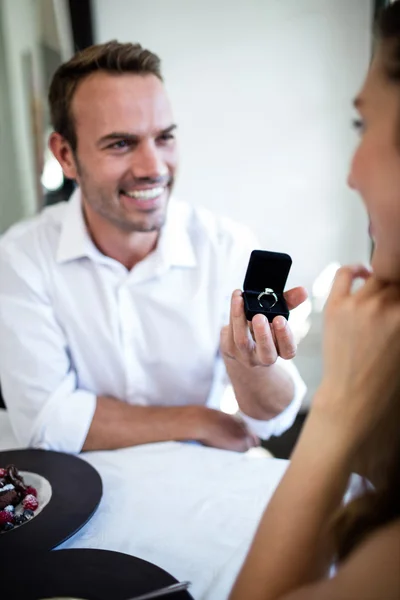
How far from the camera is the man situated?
807mm

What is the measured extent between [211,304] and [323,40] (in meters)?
0.54

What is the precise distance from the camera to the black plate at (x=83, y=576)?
408 mm

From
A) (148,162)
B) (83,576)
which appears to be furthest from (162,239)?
(83,576)

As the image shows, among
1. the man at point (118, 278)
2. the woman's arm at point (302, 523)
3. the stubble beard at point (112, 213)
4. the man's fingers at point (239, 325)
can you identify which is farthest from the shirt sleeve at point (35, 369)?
the woman's arm at point (302, 523)

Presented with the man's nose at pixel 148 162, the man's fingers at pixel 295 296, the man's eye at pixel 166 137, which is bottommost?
the man's fingers at pixel 295 296

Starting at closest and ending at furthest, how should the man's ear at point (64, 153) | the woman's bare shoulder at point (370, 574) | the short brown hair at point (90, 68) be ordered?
the woman's bare shoulder at point (370, 574) → the short brown hair at point (90, 68) → the man's ear at point (64, 153)

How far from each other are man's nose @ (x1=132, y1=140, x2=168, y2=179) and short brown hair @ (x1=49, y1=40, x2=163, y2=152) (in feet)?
0.37

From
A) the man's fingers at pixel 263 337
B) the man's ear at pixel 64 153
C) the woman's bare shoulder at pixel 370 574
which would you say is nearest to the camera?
the woman's bare shoulder at pixel 370 574

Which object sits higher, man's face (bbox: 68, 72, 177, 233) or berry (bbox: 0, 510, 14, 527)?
man's face (bbox: 68, 72, 177, 233)

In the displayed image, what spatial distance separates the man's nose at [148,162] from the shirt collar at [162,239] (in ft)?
0.29

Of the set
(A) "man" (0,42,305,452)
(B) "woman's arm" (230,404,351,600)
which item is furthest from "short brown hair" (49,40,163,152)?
(B) "woman's arm" (230,404,351,600)

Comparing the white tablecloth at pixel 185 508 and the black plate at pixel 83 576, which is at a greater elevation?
the black plate at pixel 83 576

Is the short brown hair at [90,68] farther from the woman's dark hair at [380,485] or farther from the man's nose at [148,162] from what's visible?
the woman's dark hair at [380,485]

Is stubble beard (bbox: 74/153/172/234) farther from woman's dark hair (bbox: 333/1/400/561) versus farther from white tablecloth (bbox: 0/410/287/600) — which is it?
woman's dark hair (bbox: 333/1/400/561)
